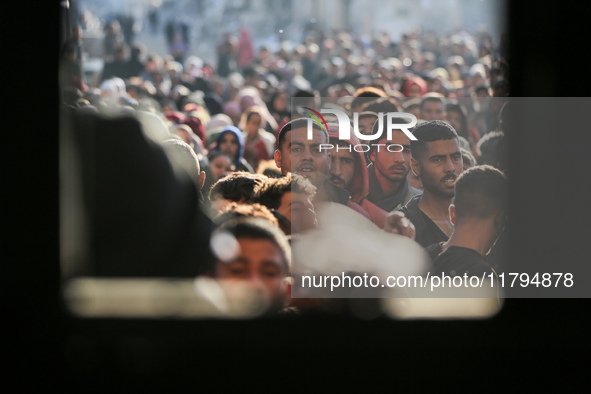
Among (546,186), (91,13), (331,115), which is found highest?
(91,13)

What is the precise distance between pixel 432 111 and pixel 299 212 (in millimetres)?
689

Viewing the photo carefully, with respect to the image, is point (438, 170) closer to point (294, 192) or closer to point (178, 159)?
point (294, 192)

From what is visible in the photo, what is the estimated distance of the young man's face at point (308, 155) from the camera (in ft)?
7.60

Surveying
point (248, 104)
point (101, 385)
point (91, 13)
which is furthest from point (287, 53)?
point (101, 385)

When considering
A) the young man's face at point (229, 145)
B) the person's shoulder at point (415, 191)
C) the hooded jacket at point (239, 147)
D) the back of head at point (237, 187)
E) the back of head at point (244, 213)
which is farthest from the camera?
the young man's face at point (229, 145)

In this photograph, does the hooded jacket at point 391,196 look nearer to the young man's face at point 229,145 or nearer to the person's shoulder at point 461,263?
the person's shoulder at point 461,263

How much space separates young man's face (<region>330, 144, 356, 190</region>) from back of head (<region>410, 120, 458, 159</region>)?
190 mm

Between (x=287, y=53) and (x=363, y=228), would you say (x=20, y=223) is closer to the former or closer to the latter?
(x=363, y=228)

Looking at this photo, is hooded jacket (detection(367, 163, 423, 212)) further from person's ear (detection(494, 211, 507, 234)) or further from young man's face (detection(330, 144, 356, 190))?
person's ear (detection(494, 211, 507, 234))

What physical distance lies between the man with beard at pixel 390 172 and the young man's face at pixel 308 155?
142mm

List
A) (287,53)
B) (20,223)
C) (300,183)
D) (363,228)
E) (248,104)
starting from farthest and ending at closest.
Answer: (287,53) → (248,104) → (300,183) → (363,228) → (20,223)

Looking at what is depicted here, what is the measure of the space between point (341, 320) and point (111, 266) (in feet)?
2.19

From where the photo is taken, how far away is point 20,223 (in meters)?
2.14

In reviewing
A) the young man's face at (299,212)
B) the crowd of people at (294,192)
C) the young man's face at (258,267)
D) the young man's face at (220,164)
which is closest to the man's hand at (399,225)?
the crowd of people at (294,192)
